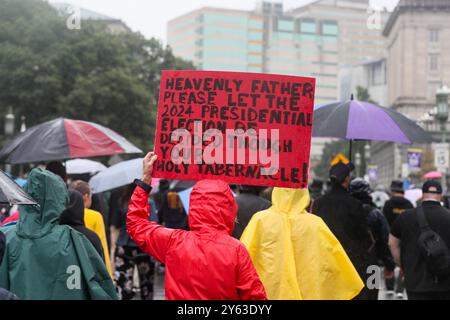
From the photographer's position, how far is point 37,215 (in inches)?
217

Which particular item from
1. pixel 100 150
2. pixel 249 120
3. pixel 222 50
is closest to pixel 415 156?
pixel 100 150

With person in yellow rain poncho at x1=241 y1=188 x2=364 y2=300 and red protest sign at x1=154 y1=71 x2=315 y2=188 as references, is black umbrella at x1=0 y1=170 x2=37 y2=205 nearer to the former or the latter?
red protest sign at x1=154 y1=71 x2=315 y2=188

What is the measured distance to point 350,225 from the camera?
26.5ft

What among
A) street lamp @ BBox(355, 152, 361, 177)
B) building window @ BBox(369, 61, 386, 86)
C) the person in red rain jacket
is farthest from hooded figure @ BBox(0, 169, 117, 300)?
building window @ BBox(369, 61, 386, 86)

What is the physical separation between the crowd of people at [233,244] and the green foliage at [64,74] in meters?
36.1

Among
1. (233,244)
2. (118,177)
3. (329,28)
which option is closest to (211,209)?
(233,244)

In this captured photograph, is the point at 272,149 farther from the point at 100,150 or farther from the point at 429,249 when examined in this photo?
the point at 100,150

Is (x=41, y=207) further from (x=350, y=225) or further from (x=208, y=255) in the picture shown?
(x=350, y=225)

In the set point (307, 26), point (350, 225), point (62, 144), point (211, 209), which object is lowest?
point (350, 225)

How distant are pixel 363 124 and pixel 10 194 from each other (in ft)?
15.6

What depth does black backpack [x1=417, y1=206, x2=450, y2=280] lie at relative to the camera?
7.71 meters

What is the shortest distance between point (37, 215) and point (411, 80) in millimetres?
104869

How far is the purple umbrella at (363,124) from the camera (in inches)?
335
